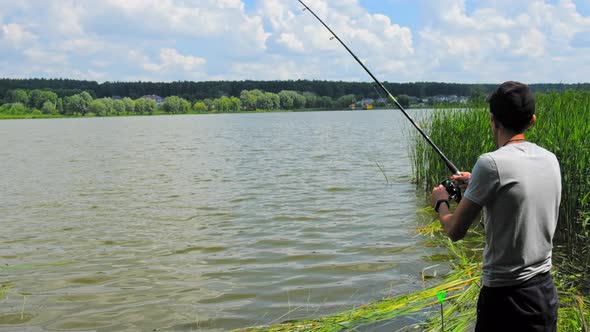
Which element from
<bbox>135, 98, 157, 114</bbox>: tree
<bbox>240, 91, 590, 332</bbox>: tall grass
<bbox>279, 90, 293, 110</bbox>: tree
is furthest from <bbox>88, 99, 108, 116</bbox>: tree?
<bbox>240, 91, 590, 332</bbox>: tall grass

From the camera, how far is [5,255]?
8273mm

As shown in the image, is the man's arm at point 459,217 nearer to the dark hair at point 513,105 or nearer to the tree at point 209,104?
the dark hair at point 513,105

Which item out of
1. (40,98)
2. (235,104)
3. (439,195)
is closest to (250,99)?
(235,104)

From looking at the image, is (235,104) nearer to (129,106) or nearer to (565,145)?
(129,106)

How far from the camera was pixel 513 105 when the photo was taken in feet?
7.82

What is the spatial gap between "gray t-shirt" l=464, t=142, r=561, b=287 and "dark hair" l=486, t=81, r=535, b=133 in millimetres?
109

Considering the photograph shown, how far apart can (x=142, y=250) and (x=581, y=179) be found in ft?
19.3

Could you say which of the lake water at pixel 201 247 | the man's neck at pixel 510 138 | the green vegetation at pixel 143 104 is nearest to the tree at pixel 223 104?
the green vegetation at pixel 143 104

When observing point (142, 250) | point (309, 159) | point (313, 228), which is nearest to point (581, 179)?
point (313, 228)

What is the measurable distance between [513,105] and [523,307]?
87 cm

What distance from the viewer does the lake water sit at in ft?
19.0

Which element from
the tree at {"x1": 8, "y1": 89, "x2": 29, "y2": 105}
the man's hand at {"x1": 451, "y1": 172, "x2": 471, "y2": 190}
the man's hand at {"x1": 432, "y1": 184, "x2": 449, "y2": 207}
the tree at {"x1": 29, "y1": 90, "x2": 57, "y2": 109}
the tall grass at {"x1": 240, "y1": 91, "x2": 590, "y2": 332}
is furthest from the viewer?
the tree at {"x1": 29, "y1": 90, "x2": 57, "y2": 109}

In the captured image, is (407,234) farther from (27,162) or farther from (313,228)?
(27,162)

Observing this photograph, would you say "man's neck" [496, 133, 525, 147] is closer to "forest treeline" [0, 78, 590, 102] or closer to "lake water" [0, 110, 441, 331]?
"lake water" [0, 110, 441, 331]
